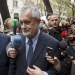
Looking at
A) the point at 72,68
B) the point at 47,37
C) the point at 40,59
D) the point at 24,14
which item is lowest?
the point at 72,68

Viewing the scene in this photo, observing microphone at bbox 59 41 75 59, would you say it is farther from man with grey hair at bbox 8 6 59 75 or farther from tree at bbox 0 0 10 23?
tree at bbox 0 0 10 23

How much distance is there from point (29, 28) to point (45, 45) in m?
0.28

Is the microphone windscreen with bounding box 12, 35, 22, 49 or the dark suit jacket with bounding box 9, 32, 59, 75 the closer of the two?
the microphone windscreen with bounding box 12, 35, 22, 49

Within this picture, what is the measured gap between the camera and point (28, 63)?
9.39 feet

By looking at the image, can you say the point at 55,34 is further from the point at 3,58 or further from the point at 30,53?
the point at 30,53

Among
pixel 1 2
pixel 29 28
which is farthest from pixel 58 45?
pixel 1 2

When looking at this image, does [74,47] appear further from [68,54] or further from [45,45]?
[45,45]

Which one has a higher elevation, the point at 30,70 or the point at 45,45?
the point at 45,45

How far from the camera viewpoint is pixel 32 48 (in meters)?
2.92

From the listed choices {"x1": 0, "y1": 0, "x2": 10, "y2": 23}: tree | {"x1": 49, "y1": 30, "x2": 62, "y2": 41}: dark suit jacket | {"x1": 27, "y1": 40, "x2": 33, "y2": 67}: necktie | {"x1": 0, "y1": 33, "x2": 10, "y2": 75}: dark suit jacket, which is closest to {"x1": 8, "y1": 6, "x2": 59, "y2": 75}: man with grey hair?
{"x1": 27, "y1": 40, "x2": 33, "y2": 67}: necktie

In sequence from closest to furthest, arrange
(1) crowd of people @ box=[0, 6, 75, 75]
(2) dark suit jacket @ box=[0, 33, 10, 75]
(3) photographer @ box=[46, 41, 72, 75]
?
(3) photographer @ box=[46, 41, 72, 75]
(1) crowd of people @ box=[0, 6, 75, 75]
(2) dark suit jacket @ box=[0, 33, 10, 75]

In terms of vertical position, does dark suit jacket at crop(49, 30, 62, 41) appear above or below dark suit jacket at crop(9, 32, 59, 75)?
below

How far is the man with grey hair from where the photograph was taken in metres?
2.82

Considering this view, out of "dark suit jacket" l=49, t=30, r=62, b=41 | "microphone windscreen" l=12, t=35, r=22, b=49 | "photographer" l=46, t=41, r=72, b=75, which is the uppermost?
"microphone windscreen" l=12, t=35, r=22, b=49
